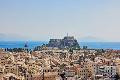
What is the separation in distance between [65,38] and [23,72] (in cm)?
7904

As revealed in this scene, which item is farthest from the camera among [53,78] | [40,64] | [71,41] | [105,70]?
[71,41]

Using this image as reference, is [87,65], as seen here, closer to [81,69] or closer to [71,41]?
[81,69]

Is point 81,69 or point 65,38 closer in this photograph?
point 81,69

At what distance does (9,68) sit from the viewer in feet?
151

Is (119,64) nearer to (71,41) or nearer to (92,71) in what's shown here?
(92,71)

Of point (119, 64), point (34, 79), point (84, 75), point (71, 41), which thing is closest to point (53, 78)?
point (34, 79)

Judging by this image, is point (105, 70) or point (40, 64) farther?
point (40, 64)

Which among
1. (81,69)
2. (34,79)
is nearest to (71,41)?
(81,69)

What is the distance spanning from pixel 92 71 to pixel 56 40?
8111 cm

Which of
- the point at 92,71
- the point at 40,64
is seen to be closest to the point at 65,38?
the point at 40,64

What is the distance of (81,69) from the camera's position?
45.7 metres

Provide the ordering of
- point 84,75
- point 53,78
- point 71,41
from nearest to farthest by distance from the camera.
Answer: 1. point 53,78
2. point 84,75
3. point 71,41

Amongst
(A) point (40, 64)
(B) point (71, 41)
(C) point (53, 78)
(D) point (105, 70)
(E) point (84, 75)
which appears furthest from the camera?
(B) point (71, 41)

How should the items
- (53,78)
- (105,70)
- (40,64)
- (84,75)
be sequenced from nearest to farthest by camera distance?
(53,78)
(84,75)
(105,70)
(40,64)
